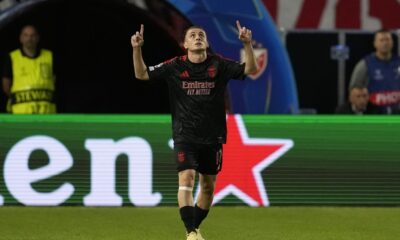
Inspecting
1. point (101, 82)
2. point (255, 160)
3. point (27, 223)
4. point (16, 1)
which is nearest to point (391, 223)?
point (255, 160)

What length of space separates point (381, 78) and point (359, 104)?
0.63m

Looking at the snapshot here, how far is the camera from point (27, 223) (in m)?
10.8

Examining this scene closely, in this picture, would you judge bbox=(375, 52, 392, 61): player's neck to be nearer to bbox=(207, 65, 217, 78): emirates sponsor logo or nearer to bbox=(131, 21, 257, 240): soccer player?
bbox=(131, 21, 257, 240): soccer player

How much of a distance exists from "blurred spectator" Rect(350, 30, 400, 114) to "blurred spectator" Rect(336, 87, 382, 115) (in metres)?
0.17

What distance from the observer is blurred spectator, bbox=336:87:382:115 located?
13391 millimetres

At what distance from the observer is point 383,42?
1345 cm

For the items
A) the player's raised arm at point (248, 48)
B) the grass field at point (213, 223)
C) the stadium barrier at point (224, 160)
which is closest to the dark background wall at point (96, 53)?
the stadium barrier at point (224, 160)

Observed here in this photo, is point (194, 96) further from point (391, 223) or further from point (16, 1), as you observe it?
point (16, 1)

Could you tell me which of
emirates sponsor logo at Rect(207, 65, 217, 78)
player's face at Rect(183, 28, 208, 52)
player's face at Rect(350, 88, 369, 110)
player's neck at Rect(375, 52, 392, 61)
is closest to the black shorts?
emirates sponsor logo at Rect(207, 65, 217, 78)

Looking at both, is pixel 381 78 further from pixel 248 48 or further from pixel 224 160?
Answer: pixel 248 48

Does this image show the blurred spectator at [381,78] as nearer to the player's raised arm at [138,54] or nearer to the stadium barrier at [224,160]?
the stadium barrier at [224,160]

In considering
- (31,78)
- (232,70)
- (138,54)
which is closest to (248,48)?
(232,70)

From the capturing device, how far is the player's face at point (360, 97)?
1338 centimetres

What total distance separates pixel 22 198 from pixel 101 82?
5204mm
